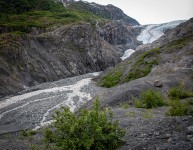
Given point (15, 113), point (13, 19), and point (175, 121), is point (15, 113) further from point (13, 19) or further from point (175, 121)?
point (13, 19)

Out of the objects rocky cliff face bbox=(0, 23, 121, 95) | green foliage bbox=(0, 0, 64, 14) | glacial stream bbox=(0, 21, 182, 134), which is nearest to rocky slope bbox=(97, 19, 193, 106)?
glacial stream bbox=(0, 21, 182, 134)

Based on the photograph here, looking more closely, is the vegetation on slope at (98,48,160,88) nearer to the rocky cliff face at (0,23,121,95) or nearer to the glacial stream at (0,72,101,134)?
the glacial stream at (0,72,101,134)

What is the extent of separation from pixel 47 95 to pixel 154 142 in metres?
31.0

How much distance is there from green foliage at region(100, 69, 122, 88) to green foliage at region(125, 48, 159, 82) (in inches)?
92.1

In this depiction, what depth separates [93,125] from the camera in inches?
474

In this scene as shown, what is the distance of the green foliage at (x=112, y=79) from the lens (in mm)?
48781

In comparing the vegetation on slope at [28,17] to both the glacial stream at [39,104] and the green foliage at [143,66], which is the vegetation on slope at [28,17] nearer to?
the glacial stream at [39,104]

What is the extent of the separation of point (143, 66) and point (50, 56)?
88.9 feet

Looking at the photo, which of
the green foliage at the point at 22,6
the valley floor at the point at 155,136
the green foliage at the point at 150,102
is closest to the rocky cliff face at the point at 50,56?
the green foliage at the point at 150,102

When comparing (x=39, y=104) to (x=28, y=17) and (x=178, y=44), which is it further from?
(x=28, y=17)

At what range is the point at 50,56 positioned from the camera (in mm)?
67750

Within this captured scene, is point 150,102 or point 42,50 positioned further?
point 42,50

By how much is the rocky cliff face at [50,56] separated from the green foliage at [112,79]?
14131 millimetres

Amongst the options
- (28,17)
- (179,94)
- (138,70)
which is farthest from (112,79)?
(28,17)
